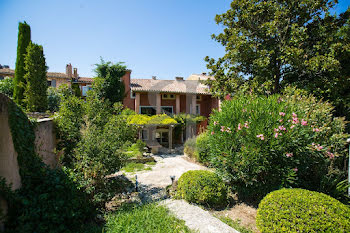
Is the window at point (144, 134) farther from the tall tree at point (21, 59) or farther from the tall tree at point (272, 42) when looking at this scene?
the tall tree at point (21, 59)

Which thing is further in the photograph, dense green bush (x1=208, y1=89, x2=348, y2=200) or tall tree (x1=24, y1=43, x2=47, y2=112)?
tall tree (x1=24, y1=43, x2=47, y2=112)

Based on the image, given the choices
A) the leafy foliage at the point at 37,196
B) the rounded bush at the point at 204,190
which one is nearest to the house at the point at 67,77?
the leafy foliage at the point at 37,196

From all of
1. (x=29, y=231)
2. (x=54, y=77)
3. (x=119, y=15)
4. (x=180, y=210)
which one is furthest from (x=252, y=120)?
(x=54, y=77)

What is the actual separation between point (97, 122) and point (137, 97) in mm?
12884

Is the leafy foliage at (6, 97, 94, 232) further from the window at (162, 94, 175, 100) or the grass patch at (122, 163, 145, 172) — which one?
the window at (162, 94, 175, 100)

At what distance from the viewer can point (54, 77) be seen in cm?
2978

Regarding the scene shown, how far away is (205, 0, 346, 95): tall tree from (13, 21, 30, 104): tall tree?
1403 centimetres

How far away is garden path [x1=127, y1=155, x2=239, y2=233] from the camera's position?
393 cm

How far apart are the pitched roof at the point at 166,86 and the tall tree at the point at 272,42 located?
7.38 metres

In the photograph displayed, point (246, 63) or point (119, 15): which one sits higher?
point (119, 15)

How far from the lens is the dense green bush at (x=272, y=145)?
496 cm

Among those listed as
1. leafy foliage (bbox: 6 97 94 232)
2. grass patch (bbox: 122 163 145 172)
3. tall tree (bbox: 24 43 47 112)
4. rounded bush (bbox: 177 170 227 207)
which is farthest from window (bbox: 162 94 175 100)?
leafy foliage (bbox: 6 97 94 232)

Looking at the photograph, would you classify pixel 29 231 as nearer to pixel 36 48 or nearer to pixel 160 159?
pixel 160 159

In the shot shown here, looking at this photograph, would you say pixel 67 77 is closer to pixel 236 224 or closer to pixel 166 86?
pixel 166 86
